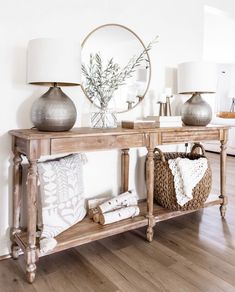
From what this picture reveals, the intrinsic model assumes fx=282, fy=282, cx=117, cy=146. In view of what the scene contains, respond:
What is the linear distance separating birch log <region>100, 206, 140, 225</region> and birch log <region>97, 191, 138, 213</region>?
0.13 feet

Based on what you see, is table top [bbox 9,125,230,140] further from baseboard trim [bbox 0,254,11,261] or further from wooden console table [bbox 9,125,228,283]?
baseboard trim [bbox 0,254,11,261]

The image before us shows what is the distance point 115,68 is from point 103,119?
0.46 meters

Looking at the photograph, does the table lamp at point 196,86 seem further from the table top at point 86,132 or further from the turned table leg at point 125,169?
the turned table leg at point 125,169

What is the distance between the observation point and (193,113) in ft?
7.57

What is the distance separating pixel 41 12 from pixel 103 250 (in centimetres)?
162

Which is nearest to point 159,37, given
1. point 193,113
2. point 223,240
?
point 193,113

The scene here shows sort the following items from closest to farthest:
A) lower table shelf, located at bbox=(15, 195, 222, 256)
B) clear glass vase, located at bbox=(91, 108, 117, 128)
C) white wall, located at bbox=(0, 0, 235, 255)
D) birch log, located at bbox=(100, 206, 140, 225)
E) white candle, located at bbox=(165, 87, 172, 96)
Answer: lower table shelf, located at bbox=(15, 195, 222, 256), white wall, located at bbox=(0, 0, 235, 255), birch log, located at bbox=(100, 206, 140, 225), clear glass vase, located at bbox=(91, 108, 117, 128), white candle, located at bbox=(165, 87, 172, 96)

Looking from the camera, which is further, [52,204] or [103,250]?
[103,250]

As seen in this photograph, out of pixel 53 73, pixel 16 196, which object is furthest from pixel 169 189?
pixel 53 73

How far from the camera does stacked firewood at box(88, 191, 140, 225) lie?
1.90 m

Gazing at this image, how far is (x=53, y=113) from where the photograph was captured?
1593 millimetres

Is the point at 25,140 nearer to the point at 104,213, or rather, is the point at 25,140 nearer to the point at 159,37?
the point at 104,213

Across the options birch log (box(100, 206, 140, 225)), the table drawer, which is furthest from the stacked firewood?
the table drawer

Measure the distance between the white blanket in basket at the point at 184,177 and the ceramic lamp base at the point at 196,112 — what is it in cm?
37
